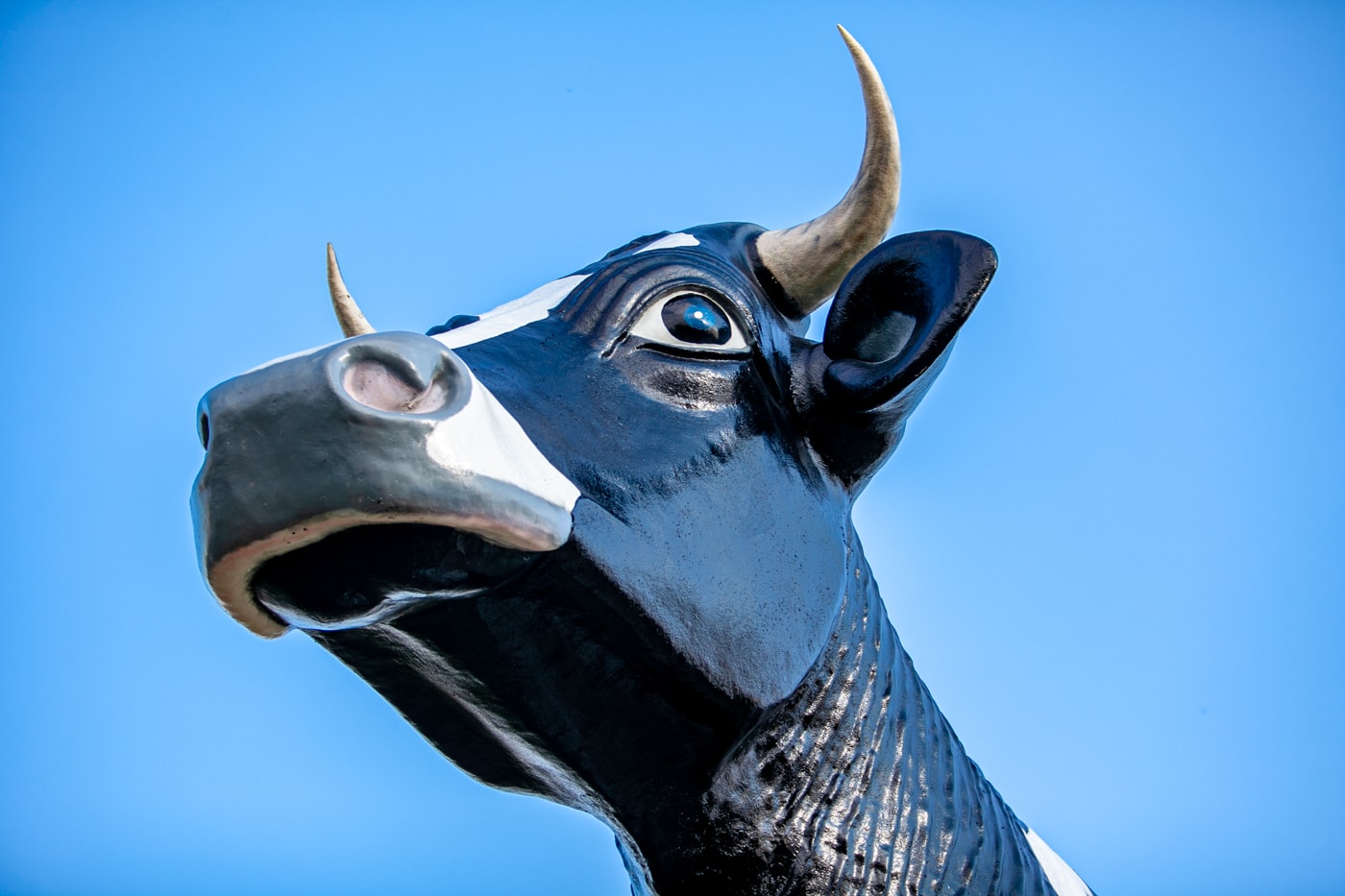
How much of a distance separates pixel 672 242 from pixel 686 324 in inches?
16.1

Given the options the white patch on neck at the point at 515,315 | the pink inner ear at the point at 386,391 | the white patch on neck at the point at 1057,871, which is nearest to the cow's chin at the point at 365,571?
the pink inner ear at the point at 386,391

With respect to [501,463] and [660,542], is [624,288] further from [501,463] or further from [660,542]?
[501,463]

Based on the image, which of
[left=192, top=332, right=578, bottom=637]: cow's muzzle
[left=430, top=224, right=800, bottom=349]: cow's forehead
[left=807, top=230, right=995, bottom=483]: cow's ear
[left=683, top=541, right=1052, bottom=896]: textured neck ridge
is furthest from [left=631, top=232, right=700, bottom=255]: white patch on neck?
[left=192, top=332, right=578, bottom=637]: cow's muzzle

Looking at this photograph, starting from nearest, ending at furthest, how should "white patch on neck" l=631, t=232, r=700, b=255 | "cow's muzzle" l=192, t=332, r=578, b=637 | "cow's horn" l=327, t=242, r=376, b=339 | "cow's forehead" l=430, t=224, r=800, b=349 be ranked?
1. "cow's muzzle" l=192, t=332, r=578, b=637
2. "cow's forehead" l=430, t=224, r=800, b=349
3. "white patch on neck" l=631, t=232, r=700, b=255
4. "cow's horn" l=327, t=242, r=376, b=339

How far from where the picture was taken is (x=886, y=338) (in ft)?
9.61

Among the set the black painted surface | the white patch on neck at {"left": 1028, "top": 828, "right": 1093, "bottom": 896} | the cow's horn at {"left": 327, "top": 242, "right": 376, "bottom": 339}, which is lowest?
the white patch on neck at {"left": 1028, "top": 828, "right": 1093, "bottom": 896}

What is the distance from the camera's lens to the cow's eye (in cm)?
266

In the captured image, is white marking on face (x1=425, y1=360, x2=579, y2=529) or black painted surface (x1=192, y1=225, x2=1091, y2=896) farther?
black painted surface (x1=192, y1=225, x2=1091, y2=896)

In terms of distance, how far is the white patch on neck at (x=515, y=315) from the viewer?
8.18 feet

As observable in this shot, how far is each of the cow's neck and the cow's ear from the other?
33cm

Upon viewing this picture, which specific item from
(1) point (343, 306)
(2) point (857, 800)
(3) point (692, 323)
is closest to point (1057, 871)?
(2) point (857, 800)

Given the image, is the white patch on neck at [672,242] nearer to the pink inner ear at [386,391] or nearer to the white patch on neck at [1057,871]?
the pink inner ear at [386,391]

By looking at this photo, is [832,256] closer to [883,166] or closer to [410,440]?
[883,166]

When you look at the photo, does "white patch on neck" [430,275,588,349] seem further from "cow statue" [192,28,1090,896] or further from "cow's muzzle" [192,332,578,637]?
"cow's muzzle" [192,332,578,637]
